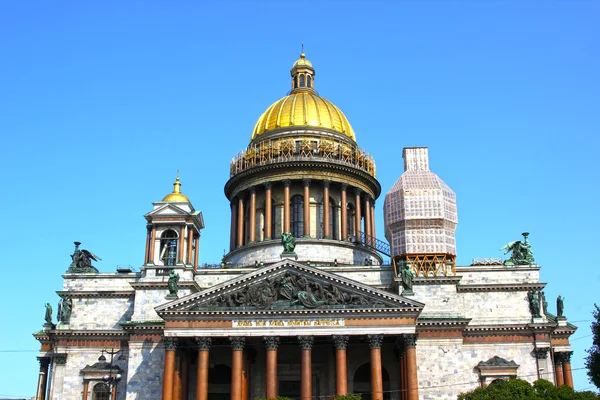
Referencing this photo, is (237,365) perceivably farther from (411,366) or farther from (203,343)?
(411,366)

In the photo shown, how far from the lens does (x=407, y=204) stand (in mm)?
54562

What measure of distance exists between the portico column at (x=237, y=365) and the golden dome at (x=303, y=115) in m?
23.7

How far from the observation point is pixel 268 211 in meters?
59.1

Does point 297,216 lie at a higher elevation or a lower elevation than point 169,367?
higher

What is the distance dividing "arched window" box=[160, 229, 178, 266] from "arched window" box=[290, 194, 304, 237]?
10170 millimetres

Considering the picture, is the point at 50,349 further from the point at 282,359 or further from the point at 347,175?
the point at 347,175

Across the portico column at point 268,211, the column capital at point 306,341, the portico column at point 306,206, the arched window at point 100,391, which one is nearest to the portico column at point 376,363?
the column capital at point 306,341

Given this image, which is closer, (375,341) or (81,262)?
(375,341)

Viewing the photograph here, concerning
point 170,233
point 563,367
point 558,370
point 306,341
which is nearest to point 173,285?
point 170,233

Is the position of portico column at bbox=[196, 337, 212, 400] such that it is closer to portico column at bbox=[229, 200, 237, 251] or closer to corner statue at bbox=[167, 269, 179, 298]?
corner statue at bbox=[167, 269, 179, 298]

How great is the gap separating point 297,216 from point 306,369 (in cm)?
1844

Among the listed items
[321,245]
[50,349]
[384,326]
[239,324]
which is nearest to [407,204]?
[321,245]

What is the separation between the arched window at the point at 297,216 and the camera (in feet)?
195

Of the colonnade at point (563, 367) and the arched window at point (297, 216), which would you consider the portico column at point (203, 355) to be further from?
the colonnade at point (563, 367)
